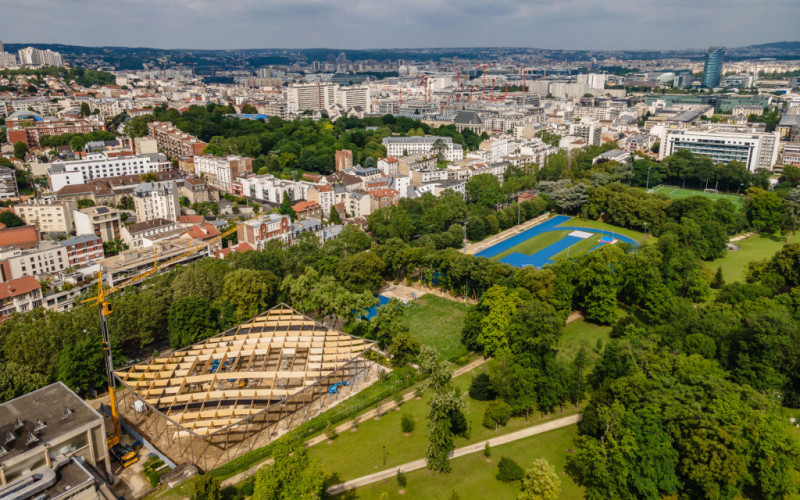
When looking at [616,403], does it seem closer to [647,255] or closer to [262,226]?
[647,255]

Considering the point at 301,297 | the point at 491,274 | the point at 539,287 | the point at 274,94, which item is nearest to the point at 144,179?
the point at 301,297

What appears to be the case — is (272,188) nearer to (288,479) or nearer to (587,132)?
(288,479)

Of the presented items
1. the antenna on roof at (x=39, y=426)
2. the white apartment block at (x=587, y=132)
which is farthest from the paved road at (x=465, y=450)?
the white apartment block at (x=587, y=132)

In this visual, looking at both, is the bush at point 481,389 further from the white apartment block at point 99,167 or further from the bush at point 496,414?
the white apartment block at point 99,167

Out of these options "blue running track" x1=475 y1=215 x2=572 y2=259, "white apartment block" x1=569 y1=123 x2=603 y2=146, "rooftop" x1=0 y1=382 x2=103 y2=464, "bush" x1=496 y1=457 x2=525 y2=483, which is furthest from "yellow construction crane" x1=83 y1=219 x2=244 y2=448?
"white apartment block" x1=569 y1=123 x2=603 y2=146

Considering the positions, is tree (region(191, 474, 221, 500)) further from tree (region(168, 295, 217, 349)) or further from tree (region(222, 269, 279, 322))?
tree (region(222, 269, 279, 322))

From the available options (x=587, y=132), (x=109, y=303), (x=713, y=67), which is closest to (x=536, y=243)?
(x=109, y=303)
